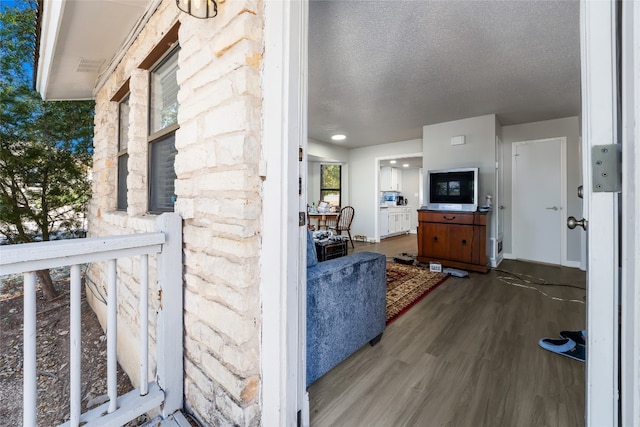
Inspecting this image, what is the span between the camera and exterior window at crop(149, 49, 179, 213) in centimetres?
173

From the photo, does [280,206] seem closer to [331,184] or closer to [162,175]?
[162,175]

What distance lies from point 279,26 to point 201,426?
5.45 ft

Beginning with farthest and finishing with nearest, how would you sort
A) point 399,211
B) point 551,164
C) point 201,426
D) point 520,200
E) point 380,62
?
point 399,211 < point 520,200 < point 551,164 < point 380,62 < point 201,426

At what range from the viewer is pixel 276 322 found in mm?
966

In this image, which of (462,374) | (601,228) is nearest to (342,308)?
(462,374)

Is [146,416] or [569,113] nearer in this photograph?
[146,416]

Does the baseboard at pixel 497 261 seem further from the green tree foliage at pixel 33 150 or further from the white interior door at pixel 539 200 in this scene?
the green tree foliage at pixel 33 150

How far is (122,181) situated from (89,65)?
3.57 ft

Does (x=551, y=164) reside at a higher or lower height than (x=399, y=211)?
higher

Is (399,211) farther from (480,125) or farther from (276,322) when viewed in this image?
(276,322)

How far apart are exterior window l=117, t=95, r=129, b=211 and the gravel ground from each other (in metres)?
1.29

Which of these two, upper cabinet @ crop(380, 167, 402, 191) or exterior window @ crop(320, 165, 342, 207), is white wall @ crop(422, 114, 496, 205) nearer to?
exterior window @ crop(320, 165, 342, 207)

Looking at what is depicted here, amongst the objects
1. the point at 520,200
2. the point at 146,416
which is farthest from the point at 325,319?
the point at 520,200

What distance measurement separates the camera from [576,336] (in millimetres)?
1939
